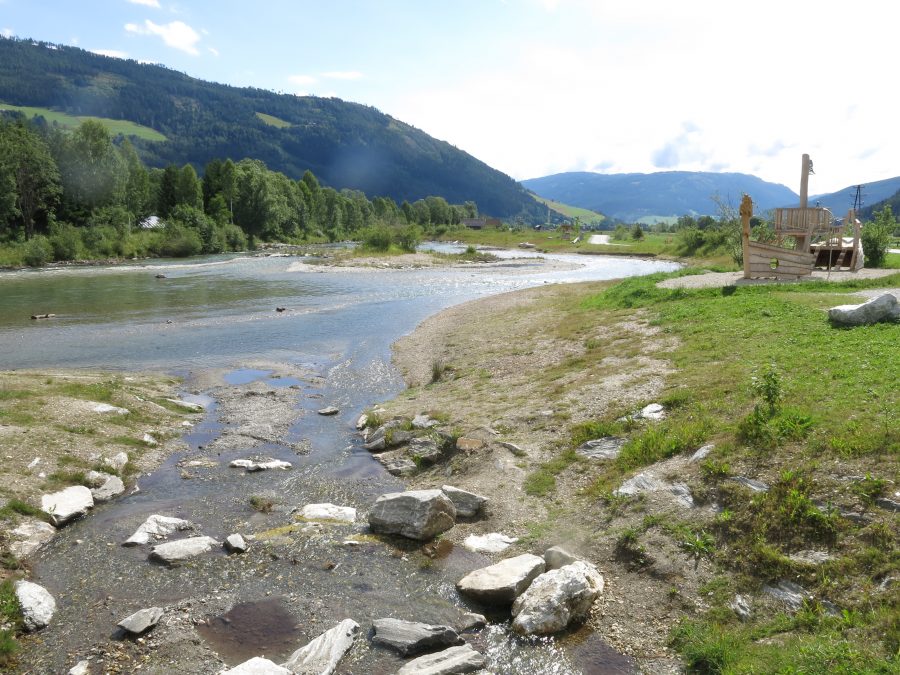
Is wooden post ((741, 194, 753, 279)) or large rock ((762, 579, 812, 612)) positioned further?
wooden post ((741, 194, 753, 279))

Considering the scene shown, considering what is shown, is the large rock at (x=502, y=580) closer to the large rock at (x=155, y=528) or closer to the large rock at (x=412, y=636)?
the large rock at (x=412, y=636)

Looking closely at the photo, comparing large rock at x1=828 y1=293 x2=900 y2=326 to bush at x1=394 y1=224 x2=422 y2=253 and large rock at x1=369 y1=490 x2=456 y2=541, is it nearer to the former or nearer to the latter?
large rock at x1=369 y1=490 x2=456 y2=541

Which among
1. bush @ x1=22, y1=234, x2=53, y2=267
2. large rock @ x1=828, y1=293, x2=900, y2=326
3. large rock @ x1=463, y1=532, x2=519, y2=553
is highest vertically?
bush @ x1=22, y1=234, x2=53, y2=267

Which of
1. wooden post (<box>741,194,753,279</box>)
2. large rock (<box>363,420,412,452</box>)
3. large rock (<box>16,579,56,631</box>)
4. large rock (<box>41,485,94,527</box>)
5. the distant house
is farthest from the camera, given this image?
the distant house

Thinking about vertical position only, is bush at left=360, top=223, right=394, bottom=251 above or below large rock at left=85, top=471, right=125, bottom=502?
above

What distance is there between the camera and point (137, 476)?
1401cm

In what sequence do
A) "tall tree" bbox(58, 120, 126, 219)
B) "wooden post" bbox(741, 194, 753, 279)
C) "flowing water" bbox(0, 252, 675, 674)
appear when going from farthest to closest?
"tall tree" bbox(58, 120, 126, 219), "wooden post" bbox(741, 194, 753, 279), "flowing water" bbox(0, 252, 675, 674)

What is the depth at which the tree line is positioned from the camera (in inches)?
3300

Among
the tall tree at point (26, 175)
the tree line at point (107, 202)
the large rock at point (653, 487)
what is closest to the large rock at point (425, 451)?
the large rock at point (653, 487)

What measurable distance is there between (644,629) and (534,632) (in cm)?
153

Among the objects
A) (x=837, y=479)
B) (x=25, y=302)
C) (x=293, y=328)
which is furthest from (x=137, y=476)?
(x=25, y=302)

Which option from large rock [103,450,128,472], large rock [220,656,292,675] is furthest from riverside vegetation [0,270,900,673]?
large rock [220,656,292,675]

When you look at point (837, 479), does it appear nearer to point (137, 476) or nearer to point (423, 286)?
point (137, 476)

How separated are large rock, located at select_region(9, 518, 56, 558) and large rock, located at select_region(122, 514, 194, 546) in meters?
Answer: 1.53
